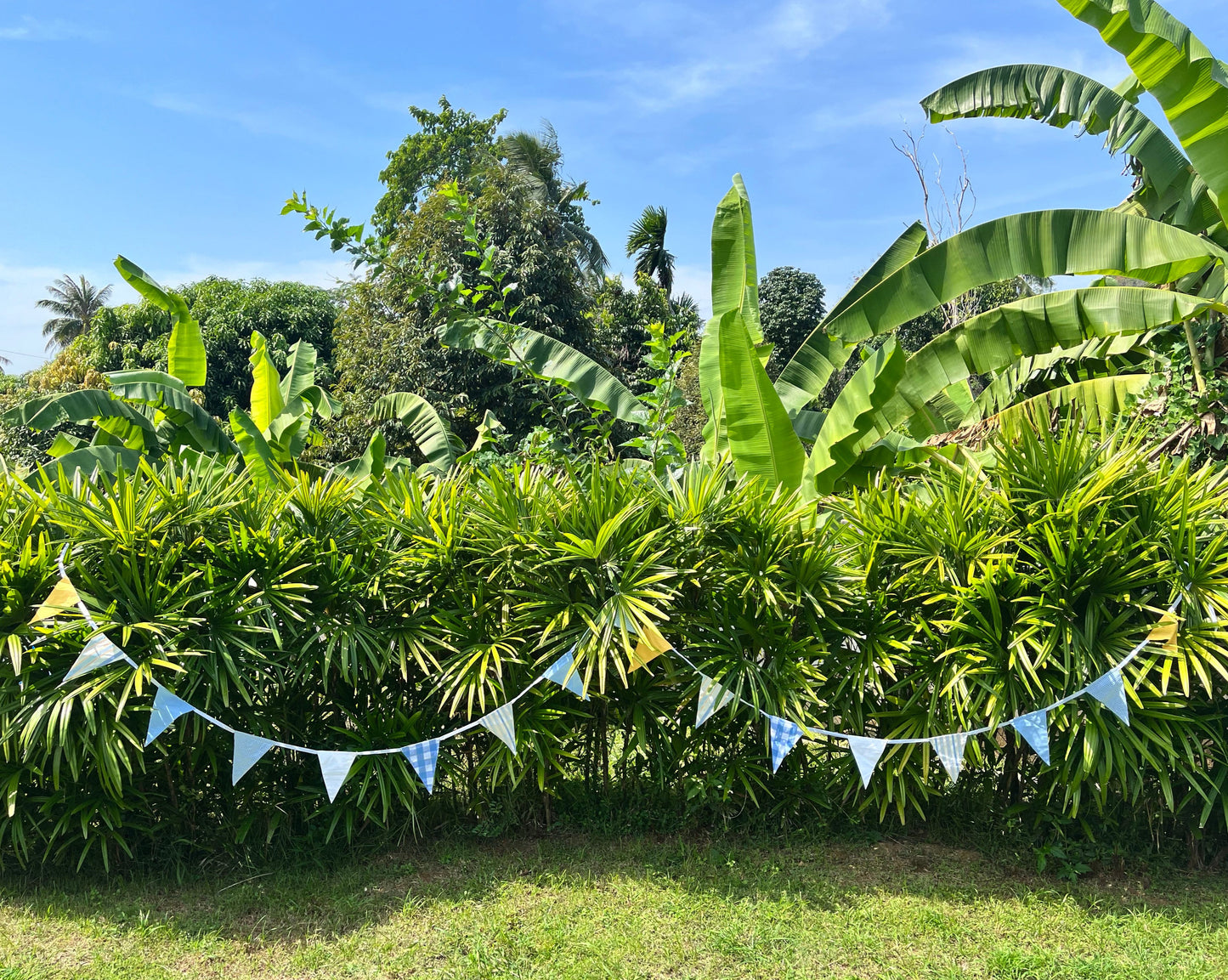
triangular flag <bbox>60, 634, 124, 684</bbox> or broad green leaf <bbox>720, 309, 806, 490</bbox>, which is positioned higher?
broad green leaf <bbox>720, 309, 806, 490</bbox>

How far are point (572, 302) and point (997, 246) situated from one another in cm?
1387

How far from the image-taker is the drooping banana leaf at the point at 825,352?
6402 millimetres

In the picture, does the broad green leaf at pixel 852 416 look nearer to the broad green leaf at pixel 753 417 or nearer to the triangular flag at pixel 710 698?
the broad green leaf at pixel 753 417

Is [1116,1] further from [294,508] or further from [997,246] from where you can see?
[294,508]

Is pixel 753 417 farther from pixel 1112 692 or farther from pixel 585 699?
pixel 1112 692

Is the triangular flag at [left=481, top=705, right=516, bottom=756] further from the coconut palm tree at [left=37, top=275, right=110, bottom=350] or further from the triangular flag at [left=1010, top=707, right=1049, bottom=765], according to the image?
the coconut palm tree at [left=37, top=275, right=110, bottom=350]

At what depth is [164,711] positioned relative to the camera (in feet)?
12.5

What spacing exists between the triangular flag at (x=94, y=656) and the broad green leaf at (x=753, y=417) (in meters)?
3.38

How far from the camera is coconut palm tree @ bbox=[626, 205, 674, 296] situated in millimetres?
31094

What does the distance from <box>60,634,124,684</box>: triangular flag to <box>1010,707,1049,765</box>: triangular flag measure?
399cm

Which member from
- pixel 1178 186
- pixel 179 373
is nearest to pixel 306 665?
pixel 179 373

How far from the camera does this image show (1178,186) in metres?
6.16

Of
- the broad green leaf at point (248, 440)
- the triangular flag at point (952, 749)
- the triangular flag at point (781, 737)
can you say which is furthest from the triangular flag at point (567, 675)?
the broad green leaf at point (248, 440)

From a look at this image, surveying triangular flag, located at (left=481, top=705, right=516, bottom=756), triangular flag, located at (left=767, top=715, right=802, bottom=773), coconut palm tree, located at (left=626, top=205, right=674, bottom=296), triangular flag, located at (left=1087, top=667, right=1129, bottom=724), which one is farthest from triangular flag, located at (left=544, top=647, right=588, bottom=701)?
coconut palm tree, located at (left=626, top=205, right=674, bottom=296)
